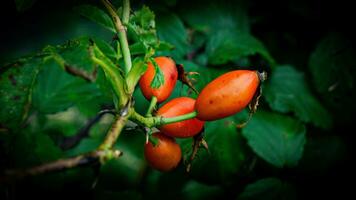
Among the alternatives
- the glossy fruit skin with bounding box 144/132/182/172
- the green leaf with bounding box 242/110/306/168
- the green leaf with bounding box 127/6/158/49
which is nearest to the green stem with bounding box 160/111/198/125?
the glossy fruit skin with bounding box 144/132/182/172

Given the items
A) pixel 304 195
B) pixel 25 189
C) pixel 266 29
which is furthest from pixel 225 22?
pixel 25 189

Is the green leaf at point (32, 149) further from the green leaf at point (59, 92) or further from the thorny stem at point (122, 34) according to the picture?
the thorny stem at point (122, 34)

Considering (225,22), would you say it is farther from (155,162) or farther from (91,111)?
(155,162)

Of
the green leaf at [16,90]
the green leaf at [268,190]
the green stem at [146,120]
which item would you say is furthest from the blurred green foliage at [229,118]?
the green stem at [146,120]

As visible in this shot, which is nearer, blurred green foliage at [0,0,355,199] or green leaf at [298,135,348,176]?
blurred green foliage at [0,0,355,199]

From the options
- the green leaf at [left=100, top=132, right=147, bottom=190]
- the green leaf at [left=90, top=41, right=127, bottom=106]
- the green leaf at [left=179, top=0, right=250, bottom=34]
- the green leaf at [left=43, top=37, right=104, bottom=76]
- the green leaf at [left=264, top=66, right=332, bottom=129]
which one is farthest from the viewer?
the green leaf at [left=179, top=0, right=250, bottom=34]

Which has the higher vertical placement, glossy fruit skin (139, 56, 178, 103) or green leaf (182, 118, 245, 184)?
glossy fruit skin (139, 56, 178, 103)

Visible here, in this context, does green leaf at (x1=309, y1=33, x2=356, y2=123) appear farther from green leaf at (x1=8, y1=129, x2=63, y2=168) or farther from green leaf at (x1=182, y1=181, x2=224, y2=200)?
green leaf at (x1=8, y1=129, x2=63, y2=168)
